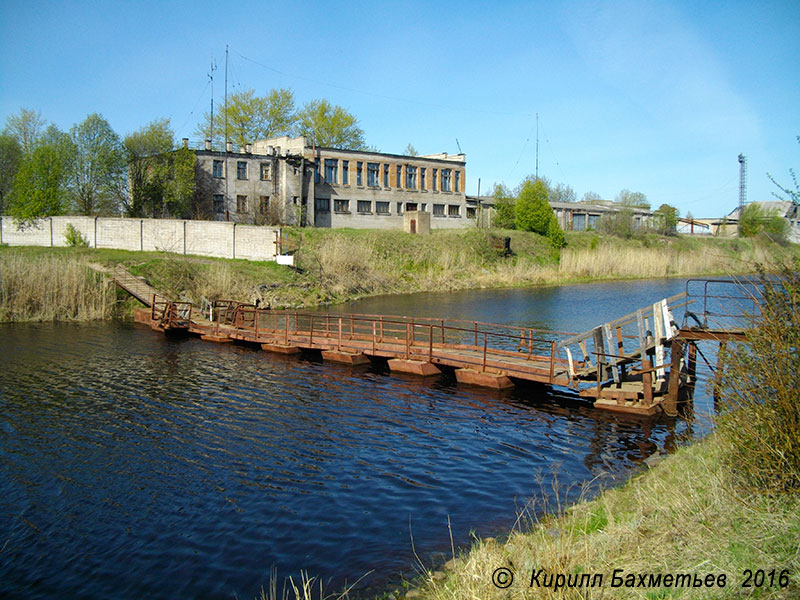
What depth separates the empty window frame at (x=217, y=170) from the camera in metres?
56.0

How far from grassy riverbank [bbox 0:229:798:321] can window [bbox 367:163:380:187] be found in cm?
719

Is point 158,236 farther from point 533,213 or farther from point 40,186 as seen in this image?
point 533,213

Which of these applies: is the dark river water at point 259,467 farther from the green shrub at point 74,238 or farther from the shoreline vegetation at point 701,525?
the green shrub at point 74,238

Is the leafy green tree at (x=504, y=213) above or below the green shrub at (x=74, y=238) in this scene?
above

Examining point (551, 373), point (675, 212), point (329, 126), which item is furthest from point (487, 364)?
point (675, 212)

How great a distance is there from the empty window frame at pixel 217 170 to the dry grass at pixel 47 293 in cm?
2133

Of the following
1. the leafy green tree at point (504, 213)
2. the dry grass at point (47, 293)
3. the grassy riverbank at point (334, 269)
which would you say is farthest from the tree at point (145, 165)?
the leafy green tree at point (504, 213)

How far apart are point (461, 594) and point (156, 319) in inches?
1225

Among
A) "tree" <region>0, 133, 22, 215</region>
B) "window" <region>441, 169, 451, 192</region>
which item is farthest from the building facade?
"tree" <region>0, 133, 22, 215</region>

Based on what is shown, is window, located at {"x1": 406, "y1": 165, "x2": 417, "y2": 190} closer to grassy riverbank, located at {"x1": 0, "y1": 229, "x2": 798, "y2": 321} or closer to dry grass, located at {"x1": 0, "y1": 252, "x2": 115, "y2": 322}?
grassy riverbank, located at {"x1": 0, "y1": 229, "x2": 798, "y2": 321}

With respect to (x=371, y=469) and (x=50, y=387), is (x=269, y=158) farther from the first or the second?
(x=371, y=469)

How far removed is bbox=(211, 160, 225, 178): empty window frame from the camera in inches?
2206

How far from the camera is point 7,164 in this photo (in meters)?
58.1
